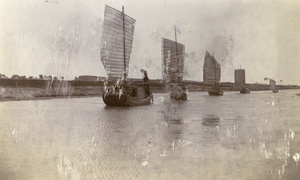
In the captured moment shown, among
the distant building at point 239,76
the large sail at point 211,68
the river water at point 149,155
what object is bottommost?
the river water at point 149,155

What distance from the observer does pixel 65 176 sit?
202 centimetres

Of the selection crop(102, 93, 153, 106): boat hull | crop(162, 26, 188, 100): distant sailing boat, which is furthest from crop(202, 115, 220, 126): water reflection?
crop(102, 93, 153, 106): boat hull

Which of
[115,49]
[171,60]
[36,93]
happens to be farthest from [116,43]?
[36,93]

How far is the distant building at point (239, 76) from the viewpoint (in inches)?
114

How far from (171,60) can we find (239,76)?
106cm

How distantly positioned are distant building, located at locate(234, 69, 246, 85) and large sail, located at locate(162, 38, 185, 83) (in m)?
0.66

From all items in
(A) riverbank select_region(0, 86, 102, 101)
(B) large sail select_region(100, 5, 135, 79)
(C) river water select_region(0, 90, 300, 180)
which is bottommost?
(C) river water select_region(0, 90, 300, 180)

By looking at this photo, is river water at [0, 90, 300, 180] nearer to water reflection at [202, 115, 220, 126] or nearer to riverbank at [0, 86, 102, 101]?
riverbank at [0, 86, 102, 101]

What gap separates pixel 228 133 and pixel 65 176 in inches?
87.9

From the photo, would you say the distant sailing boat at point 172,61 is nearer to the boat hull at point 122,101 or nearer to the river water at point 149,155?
the river water at point 149,155

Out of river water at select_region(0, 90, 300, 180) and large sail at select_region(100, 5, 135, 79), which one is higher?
large sail at select_region(100, 5, 135, 79)

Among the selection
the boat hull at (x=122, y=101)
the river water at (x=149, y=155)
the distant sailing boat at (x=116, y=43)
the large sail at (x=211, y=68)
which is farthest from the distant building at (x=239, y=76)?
the boat hull at (x=122, y=101)

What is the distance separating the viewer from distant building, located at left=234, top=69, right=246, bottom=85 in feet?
9.52

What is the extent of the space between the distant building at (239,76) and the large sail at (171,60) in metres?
0.66
